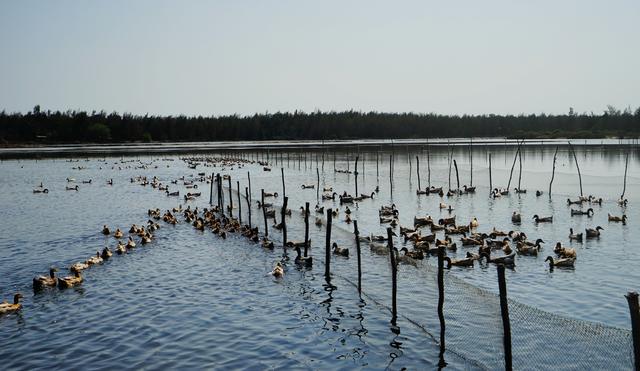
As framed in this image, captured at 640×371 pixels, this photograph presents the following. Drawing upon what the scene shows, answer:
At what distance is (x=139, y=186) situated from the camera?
63406 millimetres

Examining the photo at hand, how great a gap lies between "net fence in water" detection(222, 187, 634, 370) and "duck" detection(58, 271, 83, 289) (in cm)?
1067

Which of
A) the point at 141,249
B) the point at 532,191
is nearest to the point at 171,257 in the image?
the point at 141,249

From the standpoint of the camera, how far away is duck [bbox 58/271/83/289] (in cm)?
2156

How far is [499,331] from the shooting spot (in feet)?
50.2

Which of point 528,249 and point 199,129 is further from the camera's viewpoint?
point 199,129

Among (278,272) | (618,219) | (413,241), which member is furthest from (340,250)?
(618,219)

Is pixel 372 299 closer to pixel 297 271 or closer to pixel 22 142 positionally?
pixel 297 271

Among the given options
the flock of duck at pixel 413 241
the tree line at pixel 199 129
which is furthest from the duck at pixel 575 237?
the tree line at pixel 199 129

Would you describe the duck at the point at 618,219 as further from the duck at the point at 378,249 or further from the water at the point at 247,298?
the duck at the point at 378,249

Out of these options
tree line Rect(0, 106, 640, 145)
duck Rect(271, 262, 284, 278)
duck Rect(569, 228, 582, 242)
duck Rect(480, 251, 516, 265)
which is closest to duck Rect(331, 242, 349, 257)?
duck Rect(271, 262, 284, 278)

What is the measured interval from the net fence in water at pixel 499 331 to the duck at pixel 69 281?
35.0 ft

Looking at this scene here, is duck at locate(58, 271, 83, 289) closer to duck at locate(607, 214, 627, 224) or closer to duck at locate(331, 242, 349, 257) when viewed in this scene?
duck at locate(331, 242, 349, 257)

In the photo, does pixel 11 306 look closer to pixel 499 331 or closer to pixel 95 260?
pixel 95 260

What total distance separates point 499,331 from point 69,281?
15.3 meters
